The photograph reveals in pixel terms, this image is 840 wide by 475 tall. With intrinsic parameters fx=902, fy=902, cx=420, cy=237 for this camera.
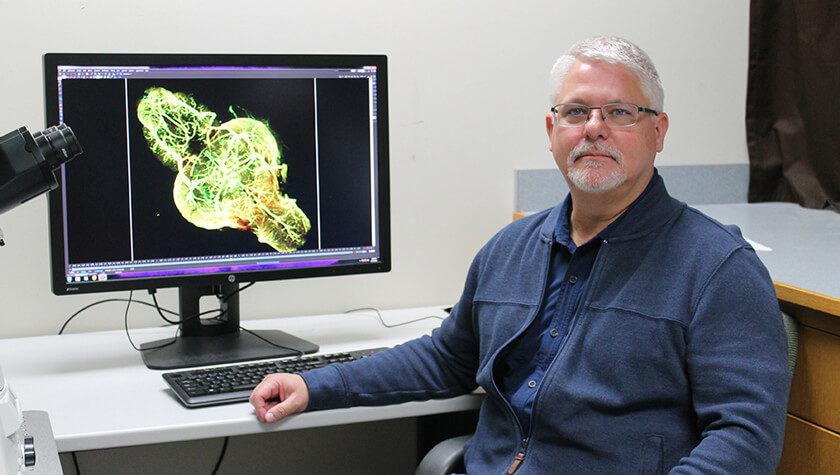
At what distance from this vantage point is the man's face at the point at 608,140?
1.49m

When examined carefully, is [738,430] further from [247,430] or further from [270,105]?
[270,105]

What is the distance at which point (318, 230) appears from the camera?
185 cm

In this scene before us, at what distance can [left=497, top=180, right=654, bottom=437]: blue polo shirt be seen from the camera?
58.7 inches

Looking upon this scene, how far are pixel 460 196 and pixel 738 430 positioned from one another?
3.84ft

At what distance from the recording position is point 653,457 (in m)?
1.37

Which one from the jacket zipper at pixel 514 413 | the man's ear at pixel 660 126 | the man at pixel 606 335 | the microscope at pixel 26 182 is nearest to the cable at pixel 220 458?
the man at pixel 606 335

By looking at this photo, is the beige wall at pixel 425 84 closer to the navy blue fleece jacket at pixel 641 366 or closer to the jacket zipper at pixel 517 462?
the navy blue fleece jacket at pixel 641 366

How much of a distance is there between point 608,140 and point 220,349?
0.87 m

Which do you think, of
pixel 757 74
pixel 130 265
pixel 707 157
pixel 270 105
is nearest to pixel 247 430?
pixel 130 265

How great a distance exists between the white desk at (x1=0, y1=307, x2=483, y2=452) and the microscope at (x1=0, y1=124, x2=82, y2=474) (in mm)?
262

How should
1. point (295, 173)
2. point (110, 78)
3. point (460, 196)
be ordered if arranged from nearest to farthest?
1. point (110, 78)
2. point (295, 173)
3. point (460, 196)

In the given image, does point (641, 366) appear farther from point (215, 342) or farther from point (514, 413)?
point (215, 342)

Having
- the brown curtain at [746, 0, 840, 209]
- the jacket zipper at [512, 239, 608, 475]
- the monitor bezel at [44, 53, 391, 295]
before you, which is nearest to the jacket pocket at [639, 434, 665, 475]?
the jacket zipper at [512, 239, 608, 475]

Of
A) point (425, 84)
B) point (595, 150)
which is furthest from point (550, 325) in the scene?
point (425, 84)
